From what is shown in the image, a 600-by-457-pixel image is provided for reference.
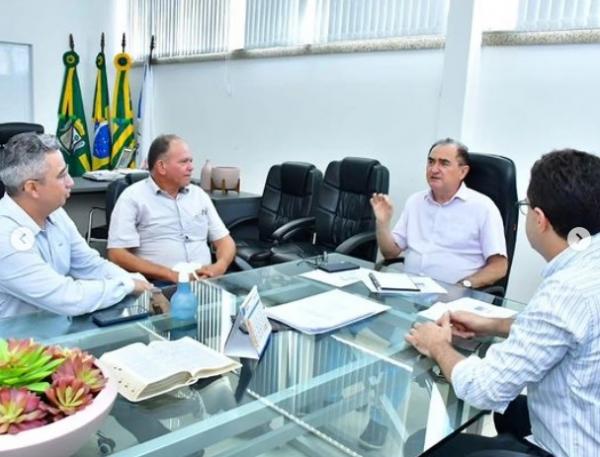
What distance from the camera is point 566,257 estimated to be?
111cm

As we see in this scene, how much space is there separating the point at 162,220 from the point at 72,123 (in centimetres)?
363

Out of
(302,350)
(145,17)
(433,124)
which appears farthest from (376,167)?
(145,17)

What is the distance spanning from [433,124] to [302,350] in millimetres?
2396

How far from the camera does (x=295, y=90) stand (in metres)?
4.21

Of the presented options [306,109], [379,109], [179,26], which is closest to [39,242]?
[379,109]

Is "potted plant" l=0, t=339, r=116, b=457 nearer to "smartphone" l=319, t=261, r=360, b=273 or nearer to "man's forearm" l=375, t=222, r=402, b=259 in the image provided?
"smartphone" l=319, t=261, r=360, b=273

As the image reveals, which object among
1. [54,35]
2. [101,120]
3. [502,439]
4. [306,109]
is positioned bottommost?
[502,439]

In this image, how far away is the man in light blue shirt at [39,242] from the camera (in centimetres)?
145

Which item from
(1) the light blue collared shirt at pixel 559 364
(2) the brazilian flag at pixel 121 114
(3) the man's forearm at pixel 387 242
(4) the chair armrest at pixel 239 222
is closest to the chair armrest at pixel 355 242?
(3) the man's forearm at pixel 387 242

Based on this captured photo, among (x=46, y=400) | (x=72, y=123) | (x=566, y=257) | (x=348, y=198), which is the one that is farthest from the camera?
(x=72, y=123)

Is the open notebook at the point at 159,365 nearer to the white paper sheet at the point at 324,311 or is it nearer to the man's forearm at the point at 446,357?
the white paper sheet at the point at 324,311

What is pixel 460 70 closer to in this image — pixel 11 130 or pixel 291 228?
pixel 291 228

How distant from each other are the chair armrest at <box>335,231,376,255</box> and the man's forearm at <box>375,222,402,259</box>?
33 centimetres

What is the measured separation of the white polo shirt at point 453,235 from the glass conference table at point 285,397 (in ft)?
3.09
